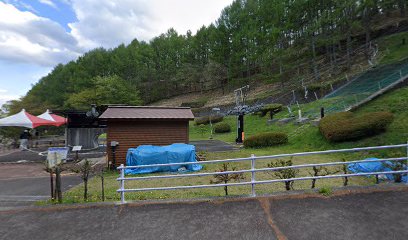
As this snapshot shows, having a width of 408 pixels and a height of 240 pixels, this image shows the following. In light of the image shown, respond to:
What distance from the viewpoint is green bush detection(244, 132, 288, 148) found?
51.9ft

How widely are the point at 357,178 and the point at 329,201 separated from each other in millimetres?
4276

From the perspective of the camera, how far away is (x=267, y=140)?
16.1 metres

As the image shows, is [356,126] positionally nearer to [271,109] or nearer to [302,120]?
[302,120]

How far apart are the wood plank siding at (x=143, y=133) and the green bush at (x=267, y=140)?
471cm

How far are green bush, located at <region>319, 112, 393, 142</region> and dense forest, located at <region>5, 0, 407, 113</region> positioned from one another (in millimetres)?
19406

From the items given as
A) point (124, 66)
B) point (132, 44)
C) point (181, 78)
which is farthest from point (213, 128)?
point (132, 44)

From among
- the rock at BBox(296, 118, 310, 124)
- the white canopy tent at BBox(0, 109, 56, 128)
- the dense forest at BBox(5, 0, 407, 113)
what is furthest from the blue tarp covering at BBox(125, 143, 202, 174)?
the dense forest at BBox(5, 0, 407, 113)

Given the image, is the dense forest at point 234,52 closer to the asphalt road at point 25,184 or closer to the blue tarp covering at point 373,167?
the blue tarp covering at point 373,167

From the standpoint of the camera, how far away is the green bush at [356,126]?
1156cm

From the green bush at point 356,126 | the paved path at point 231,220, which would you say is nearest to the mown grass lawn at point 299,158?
the green bush at point 356,126

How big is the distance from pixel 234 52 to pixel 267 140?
30.0m

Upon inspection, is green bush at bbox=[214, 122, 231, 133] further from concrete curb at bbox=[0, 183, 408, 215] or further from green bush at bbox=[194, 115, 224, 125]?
concrete curb at bbox=[0, 183, 408, 215]

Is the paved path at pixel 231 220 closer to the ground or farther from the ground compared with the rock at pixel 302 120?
closer to the ground

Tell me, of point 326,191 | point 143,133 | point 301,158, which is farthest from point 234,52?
point 326,191
